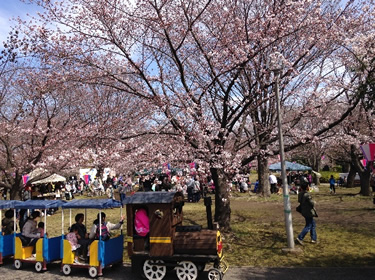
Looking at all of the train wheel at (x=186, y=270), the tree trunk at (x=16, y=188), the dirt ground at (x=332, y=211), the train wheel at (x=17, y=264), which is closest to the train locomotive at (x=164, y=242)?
the train wheel at (x=186, y=270)

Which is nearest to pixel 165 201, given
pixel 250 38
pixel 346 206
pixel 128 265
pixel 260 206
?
pixel 128 265

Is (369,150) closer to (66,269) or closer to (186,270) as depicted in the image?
(186,270)

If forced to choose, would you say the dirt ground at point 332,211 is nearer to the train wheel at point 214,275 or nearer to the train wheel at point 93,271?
the train wheel at point 214,275

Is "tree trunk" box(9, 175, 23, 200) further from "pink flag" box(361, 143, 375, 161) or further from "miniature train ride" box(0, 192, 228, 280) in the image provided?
"pink flag" box(361, 143, 375, 161)

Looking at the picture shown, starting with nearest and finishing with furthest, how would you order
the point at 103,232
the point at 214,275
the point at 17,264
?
1. the point at 214,275
2. the point at 103,232
3. the point at 17,264

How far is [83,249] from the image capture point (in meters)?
8.20

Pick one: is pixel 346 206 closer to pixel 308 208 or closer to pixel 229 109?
pixel 308 208

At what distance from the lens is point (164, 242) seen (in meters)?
7.08

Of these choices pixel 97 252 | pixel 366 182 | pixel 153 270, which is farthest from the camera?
pixel 366 182

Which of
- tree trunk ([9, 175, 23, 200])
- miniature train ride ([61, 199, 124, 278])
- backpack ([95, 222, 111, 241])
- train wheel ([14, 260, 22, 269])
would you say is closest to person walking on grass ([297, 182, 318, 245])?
miniature train ride ([61, 199, 124, 278])

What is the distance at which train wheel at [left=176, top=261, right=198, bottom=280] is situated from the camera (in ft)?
22.8

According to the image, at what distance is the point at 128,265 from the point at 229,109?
Answer: 18.9ft

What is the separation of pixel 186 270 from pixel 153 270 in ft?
2.68

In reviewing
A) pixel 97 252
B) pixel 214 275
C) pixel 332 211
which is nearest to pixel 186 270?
pixel 214 275
